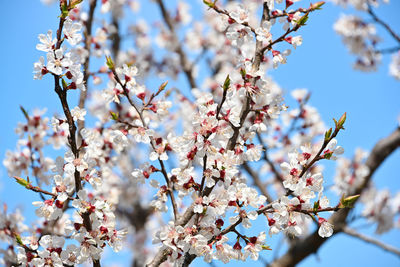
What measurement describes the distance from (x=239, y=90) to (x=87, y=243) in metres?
1.18

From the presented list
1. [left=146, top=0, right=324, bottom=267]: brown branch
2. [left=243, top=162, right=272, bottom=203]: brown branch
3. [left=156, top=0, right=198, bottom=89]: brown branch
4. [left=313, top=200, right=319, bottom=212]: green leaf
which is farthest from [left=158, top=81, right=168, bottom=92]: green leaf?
[left=156, top=0, right=198, bottom=89]: brown branch

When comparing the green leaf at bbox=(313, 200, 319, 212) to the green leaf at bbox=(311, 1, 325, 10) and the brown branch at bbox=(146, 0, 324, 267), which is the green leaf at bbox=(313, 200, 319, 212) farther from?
the green leaf at bbox=(311, 1, 325, 10)

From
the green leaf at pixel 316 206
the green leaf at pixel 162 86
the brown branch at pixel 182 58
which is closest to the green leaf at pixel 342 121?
the green leaf at pixel 316 206

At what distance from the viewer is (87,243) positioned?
73.8 inches

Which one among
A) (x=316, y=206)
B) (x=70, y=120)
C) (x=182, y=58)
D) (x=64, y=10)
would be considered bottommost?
(x=316, y=206)

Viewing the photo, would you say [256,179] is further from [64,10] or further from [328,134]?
[64,10]

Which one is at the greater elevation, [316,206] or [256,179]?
[256,179]

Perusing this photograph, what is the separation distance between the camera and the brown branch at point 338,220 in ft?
12.2

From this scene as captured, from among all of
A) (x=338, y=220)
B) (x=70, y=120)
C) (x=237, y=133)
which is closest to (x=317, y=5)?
(x=237, y=133)

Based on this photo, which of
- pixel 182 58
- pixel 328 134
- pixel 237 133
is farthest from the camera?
pixel 182 58

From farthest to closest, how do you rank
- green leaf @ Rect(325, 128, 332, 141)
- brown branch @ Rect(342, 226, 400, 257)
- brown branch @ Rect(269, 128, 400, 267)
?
brown branch @ Rect(342, 226, 400, 257), brown branch @ Rect(269, 128, 400, 267), green leaf @ Rect(325, 128, 332, 141)

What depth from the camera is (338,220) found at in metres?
3.86

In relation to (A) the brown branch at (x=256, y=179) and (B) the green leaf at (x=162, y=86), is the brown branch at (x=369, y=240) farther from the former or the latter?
(B) the green leaf at (x=162, y=86)

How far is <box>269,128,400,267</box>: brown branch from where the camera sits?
3719 millimetres
